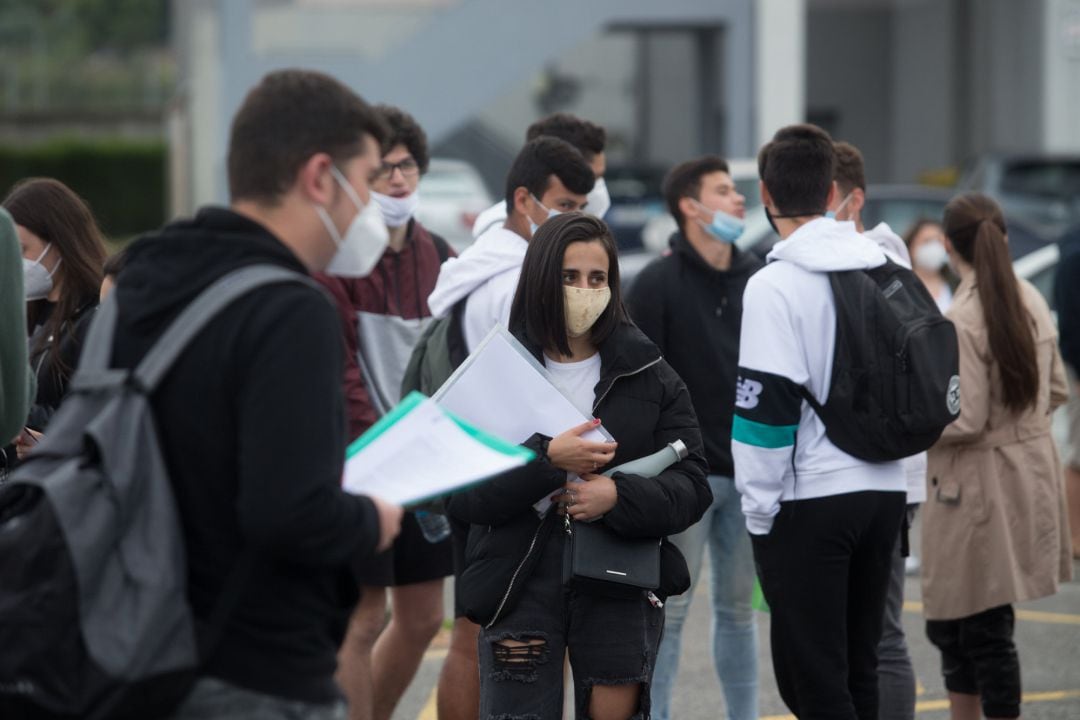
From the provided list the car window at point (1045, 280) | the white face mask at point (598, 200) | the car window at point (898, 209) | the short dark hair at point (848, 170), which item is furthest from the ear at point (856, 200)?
the car window at point (898, 209)

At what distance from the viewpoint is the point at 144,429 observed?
2443mm

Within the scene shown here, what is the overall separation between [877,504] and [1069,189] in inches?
480

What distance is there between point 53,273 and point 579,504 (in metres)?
1.96

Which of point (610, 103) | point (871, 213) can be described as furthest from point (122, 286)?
point (610, 103)

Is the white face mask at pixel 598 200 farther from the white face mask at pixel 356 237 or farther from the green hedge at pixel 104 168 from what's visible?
the green hedge at pixel 104 168

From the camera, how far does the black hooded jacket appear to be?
3.81 meters

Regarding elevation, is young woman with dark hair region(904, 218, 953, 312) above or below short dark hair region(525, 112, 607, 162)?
below

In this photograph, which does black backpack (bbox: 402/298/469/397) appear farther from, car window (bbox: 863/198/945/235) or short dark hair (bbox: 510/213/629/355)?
car window (bbox: 863/198/945/235)

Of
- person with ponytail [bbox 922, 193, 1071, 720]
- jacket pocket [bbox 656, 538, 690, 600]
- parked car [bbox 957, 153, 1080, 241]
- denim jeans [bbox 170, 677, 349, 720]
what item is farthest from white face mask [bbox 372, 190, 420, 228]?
parked car [bbox 957, 153, 1080, 241]

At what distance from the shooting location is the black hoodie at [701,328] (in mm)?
5188

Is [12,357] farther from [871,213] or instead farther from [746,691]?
[871,213]

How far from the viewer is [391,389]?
488 centimetres

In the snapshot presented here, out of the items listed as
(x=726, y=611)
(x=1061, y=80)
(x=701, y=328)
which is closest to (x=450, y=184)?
(x=1061, y=80)

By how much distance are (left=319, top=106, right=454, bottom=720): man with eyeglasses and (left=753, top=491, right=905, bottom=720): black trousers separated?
1.21 metres
